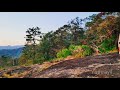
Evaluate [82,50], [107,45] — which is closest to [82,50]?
[82,50]

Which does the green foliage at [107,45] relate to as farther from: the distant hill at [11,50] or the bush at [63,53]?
the distant hill at [11,50]

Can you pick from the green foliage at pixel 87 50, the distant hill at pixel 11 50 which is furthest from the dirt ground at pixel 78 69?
the distant hill at pixel 11 50

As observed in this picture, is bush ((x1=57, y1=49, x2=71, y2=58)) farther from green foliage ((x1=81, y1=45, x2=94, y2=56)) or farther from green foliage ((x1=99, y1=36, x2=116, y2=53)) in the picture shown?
green foliage ((x1=99, y1=36, x2=116, y2=53))

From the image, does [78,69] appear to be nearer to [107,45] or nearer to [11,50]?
[107,45]

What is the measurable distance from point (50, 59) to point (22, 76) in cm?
54

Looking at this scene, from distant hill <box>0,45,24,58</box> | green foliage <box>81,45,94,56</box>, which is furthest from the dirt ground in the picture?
distant hill <box>0,45,24,58</box>

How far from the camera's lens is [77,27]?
872cm

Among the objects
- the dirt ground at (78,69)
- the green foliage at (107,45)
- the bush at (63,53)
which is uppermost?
the green foliage at (107,45)

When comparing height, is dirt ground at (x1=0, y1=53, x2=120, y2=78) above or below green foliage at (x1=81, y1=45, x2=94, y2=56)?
below
